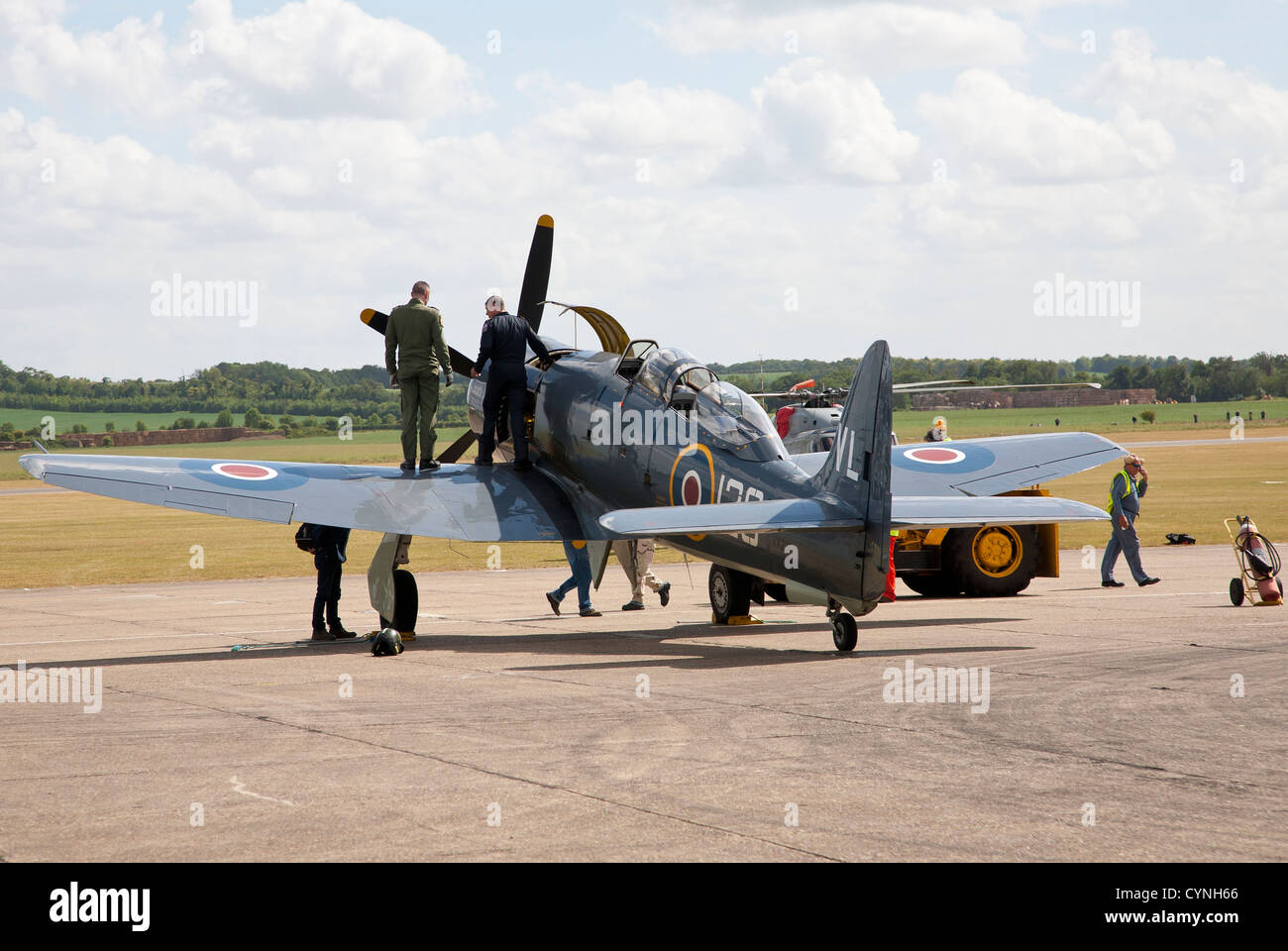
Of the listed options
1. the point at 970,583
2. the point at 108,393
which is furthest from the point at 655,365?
the point at 108,393

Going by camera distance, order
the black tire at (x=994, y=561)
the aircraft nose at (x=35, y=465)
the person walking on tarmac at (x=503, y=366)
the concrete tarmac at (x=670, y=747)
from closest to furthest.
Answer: the concrete tarmac at (x=670, y=747) → the aircraft nose at (x=35, y=465) → the person walking on tarmac at (x=503, y=366) → the black tire at (x=994, y=561)

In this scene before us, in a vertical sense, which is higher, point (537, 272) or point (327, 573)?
point (537, 272)

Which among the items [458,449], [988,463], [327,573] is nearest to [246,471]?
[327,573]

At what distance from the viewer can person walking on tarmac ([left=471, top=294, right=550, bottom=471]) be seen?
Result: 15398mm

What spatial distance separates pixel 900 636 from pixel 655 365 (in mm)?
3957

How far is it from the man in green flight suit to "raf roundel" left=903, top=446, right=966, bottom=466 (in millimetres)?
6292

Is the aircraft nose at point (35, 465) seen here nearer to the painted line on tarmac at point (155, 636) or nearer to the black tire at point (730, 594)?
the painted line on tarmac at point (155, 636)

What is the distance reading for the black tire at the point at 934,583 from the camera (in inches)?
746

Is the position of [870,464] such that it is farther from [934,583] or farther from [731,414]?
[934,583]

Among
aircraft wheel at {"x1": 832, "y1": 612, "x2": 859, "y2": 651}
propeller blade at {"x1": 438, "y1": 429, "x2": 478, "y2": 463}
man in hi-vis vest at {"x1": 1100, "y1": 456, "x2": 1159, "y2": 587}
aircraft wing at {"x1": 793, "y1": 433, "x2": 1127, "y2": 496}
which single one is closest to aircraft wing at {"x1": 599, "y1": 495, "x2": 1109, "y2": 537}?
aircraft wheel at {"x1": 832, "y1": 612, "x2": 859, "y2": 651}

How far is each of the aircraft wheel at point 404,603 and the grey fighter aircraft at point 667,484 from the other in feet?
0.08

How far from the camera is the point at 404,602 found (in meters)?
14.8

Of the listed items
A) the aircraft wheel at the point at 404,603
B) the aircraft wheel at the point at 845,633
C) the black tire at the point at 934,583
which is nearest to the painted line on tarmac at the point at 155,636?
the aircraft wheel at the point at 404,603

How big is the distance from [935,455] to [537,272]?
640 cm
